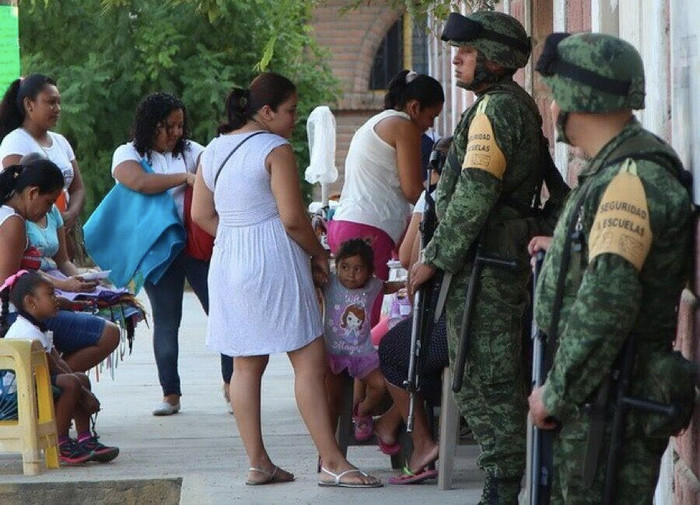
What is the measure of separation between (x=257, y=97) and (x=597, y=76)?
2851mm

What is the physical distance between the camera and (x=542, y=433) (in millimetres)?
3686

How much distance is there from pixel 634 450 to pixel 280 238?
9.22ft

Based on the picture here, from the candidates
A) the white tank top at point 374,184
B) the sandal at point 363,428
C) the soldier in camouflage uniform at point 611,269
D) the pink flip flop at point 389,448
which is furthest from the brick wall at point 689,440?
the white tank top at point 374,184

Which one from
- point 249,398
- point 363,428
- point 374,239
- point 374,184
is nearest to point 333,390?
point 363,428

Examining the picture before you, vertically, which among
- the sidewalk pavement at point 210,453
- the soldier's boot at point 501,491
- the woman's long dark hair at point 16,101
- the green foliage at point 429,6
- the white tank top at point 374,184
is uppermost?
the green foliage at point 429,6

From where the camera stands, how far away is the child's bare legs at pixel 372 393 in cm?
646

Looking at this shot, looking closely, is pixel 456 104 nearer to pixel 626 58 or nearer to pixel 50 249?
pixel 50 249

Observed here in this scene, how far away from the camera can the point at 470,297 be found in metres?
5.06

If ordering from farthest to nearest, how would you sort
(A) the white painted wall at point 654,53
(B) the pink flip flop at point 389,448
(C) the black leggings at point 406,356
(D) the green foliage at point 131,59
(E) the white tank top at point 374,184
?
(D) the green foliage at point 131,59 < (E) the white tank top at point 374,184 < (B) the pink flip flop at point 389,448 < (C) the black leggings at point 406,356 < (A) the white painted wall at point 654,53

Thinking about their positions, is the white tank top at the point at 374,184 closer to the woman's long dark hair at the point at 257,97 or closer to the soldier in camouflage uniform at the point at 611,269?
the woman's long dark hair at the point at 257,97

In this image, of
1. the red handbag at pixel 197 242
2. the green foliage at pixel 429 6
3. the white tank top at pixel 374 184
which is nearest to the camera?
the white tank top at pixel 374 184

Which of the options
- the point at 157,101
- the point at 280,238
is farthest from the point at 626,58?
the point at 157,101

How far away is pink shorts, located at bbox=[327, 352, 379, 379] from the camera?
6402mm

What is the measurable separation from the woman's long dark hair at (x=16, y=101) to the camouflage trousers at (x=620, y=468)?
5.14m
